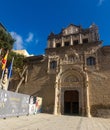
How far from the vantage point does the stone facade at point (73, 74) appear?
1498cm

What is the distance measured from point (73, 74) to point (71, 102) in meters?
3.85

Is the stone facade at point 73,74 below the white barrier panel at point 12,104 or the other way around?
the other way around

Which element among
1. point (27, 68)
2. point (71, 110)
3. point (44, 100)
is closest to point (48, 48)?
point (27, 68)

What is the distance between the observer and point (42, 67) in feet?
63.2

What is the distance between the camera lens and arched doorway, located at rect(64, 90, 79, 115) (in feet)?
54.2

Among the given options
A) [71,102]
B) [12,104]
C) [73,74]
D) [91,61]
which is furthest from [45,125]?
[91,61]

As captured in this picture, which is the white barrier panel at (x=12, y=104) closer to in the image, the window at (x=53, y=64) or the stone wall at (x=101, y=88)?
the window at (x=53, y=64)

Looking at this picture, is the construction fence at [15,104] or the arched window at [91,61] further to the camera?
the arched window at [91,61]

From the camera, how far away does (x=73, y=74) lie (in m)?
16.9

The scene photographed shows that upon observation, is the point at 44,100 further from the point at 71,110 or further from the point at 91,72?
the point at 91,72

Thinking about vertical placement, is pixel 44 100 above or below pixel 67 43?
below

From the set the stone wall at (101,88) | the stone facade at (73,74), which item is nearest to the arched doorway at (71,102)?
the stone facade at (73,74)

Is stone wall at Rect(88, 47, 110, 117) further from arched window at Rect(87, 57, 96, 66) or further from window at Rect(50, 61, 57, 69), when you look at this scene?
window at Rect(50, 61, 57, 69)

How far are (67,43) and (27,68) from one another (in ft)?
25.2
